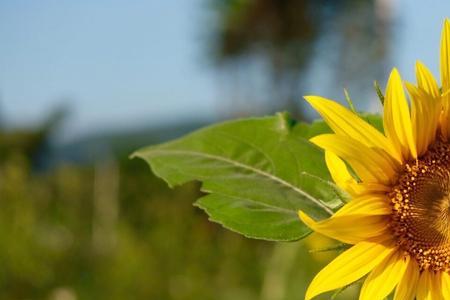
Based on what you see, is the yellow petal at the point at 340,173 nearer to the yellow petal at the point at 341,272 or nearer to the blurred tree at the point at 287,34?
the yellow petal at the point at 341,272

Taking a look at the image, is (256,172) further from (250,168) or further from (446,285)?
(446,285)

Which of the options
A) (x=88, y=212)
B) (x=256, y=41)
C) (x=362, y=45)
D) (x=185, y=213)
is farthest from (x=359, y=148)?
(x=256, y=41)

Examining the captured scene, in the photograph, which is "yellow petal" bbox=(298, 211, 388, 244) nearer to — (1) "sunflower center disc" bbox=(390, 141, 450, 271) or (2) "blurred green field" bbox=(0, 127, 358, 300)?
(1) "sunflower center disc" bbox=(390, 141, 450, 271)

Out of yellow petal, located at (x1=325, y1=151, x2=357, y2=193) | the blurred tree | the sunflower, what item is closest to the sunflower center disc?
the sunflower

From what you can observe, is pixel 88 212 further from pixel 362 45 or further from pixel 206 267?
pixel 362 45

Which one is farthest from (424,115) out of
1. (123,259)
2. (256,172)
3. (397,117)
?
(123,259)

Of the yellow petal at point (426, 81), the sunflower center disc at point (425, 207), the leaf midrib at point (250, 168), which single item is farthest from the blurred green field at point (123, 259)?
the yellow petal at point (426, 81)

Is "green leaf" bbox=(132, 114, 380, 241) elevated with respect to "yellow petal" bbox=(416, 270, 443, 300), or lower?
elevated

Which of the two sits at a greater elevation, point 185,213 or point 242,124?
point 242,124
